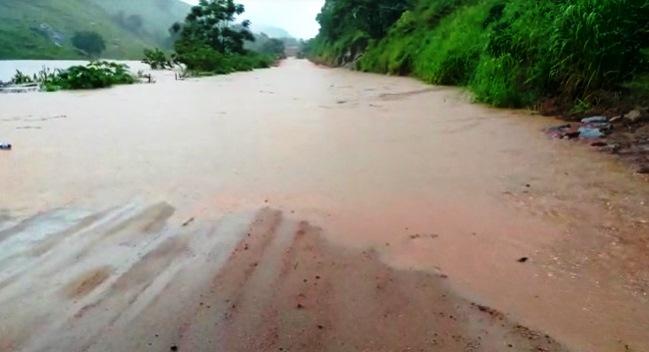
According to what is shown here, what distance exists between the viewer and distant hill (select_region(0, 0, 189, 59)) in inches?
2430

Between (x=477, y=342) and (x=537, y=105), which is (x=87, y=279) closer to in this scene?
(x=477, y=342)

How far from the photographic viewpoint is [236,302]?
1.89m

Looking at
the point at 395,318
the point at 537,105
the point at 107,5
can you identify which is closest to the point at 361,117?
the point at 537,105

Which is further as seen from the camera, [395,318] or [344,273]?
[344,273]

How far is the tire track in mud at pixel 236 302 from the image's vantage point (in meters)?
1.64

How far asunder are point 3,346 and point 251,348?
813 millimetres

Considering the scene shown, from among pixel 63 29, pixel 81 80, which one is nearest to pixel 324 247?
pixel 81 80

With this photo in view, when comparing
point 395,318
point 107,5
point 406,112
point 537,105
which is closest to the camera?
point 395,318

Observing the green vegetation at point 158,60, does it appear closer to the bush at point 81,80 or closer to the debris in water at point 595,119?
the bush at point 81,80

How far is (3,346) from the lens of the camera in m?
1.62

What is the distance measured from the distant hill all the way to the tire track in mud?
6554cm

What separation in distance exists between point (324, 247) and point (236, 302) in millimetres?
665

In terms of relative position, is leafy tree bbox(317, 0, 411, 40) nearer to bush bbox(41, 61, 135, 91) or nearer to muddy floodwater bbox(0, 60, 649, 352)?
bush bbox(41, 61, 135, 91)

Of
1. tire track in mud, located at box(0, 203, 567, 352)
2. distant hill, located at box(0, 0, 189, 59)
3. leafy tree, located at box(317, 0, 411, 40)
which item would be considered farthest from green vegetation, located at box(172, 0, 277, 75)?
distant hill, located at box(0, 0, 189, 59)
